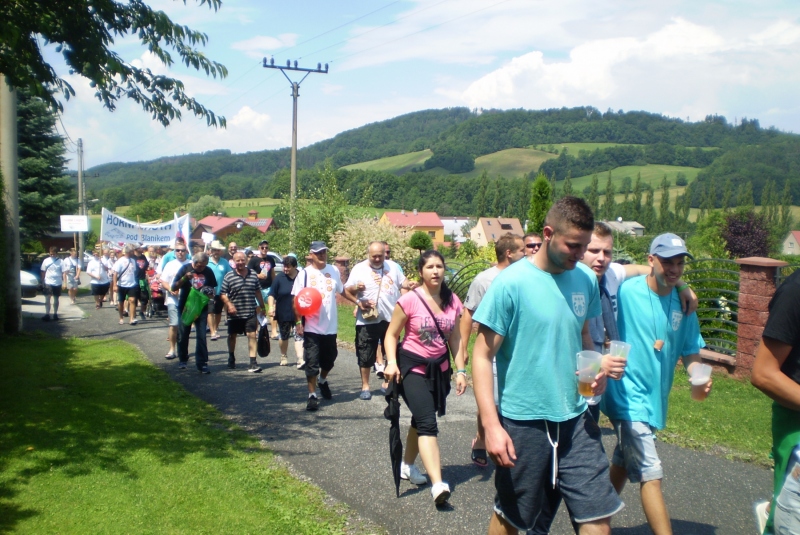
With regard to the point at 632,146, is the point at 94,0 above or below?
below

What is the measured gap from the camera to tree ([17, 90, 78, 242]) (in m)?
28.2

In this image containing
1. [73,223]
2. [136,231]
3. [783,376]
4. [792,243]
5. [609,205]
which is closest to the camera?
[783,376]

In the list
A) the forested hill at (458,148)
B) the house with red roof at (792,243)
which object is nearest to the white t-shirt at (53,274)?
the forested hill at (458,148)

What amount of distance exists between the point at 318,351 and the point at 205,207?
319 ft

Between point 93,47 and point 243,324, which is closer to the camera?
point 93,47

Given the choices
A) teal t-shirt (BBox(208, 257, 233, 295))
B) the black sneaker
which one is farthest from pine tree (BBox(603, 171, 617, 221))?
the black sneaker

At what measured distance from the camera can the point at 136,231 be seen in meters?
19.1

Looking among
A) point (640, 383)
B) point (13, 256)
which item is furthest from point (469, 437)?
point (13, 256)

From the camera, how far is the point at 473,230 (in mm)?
106250

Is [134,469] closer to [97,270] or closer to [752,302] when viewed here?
[752,302]

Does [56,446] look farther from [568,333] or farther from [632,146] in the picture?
[632,146]

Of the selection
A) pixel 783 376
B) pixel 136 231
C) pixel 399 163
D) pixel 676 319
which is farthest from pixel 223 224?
pixel 783 376

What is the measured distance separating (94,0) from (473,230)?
100m

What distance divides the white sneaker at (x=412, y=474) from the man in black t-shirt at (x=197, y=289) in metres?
5.56
